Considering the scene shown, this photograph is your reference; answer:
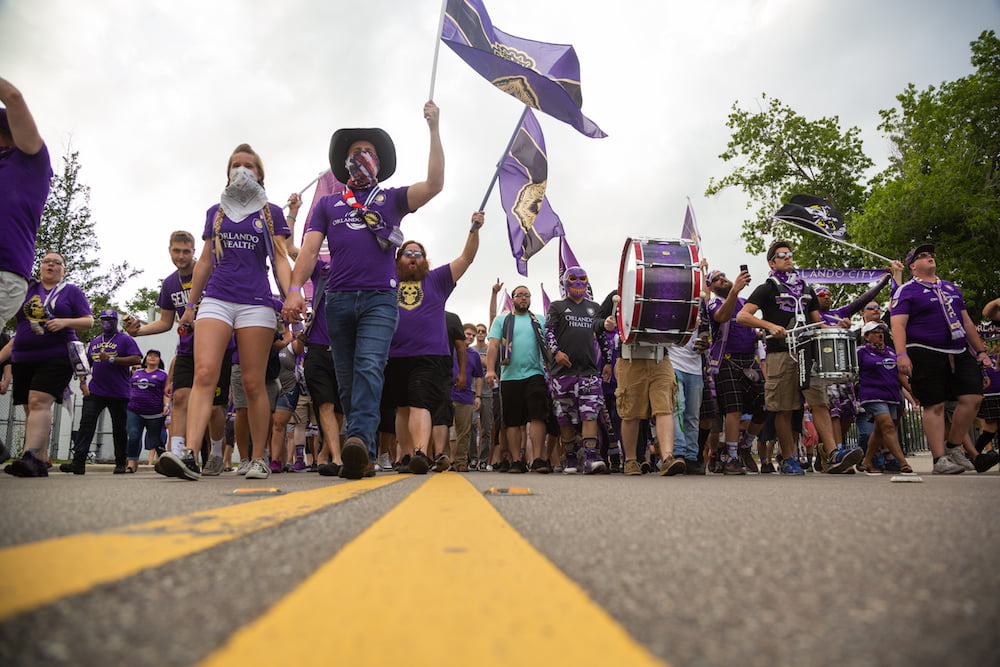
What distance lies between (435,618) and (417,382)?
556 cm

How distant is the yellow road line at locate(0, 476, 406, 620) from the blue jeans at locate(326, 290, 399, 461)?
2.65 meters

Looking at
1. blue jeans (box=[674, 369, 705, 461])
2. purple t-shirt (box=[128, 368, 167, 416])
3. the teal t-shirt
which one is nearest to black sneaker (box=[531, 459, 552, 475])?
the teal t-shirt

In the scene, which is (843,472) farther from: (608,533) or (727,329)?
(608,533)

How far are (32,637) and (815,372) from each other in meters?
7.17

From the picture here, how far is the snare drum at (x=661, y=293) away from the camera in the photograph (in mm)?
6512

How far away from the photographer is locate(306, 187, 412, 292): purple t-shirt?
17.8 feet

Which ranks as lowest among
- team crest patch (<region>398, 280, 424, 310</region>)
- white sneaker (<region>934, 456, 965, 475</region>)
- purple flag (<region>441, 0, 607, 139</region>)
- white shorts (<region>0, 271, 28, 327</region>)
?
white sneaker (<region>934, 456, 965, 475</region>)

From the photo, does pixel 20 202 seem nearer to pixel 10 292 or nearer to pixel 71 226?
pixel 10 292

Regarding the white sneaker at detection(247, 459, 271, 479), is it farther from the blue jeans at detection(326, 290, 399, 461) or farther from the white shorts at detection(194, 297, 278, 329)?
the white shorts at detection(194, 297, 278, 329)

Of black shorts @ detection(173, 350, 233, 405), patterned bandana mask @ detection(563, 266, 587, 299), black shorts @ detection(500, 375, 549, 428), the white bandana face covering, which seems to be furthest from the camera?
patterned bandana mask @ detection(563, 266, 587, 299)

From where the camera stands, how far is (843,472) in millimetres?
7473

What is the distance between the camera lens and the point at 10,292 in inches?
163

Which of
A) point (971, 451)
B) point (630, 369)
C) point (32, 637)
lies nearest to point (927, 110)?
point (971, 451)

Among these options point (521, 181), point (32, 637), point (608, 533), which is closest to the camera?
point (32, 637)
